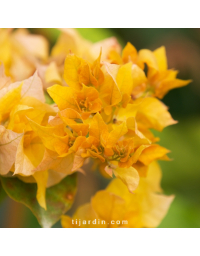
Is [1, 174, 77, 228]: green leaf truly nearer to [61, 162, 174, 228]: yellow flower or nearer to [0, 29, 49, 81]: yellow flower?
[61, 162, 174, 228]: yellow flower

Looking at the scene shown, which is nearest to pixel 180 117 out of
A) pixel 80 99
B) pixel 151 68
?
pixel 151 68

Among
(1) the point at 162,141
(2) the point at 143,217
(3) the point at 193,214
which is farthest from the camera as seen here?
(1) the point at 162,141

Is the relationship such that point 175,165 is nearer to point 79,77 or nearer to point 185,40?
point 185,40

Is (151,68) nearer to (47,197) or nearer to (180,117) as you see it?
(47,197)

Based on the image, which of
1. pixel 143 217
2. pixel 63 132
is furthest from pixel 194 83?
pixel 63 132

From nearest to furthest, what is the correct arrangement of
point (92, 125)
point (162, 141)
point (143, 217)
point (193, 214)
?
point (92, 125)
point (143, 217)
point (193, 214)
point (162, 141)
